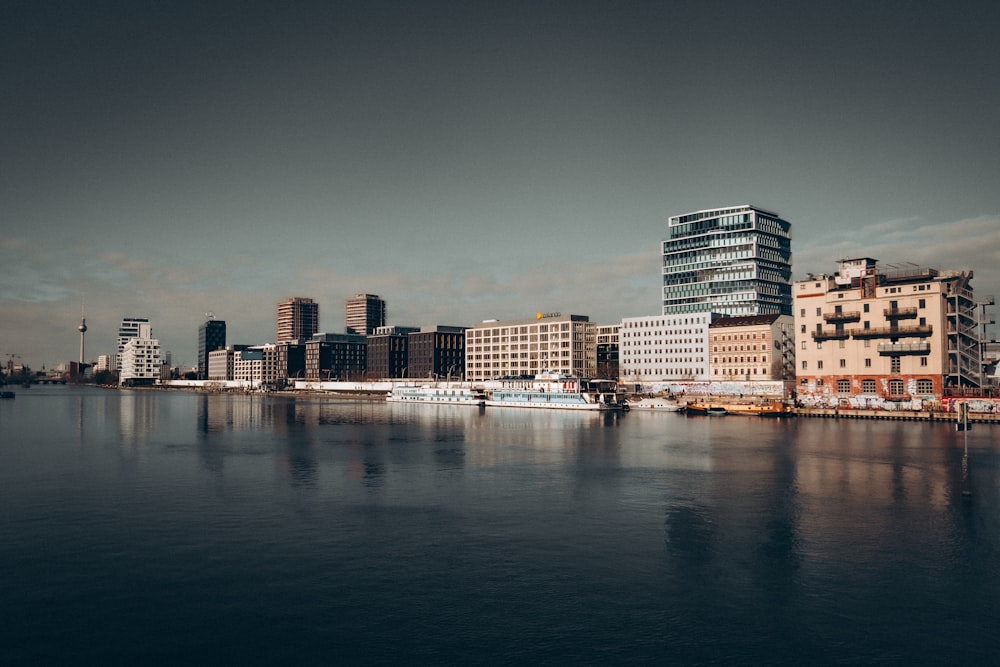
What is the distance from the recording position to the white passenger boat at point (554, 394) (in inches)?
6447

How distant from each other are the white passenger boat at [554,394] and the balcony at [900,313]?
189 feet

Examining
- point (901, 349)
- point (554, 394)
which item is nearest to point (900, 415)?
point (901, 349)

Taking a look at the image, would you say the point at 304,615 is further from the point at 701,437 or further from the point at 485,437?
the point at 701,437

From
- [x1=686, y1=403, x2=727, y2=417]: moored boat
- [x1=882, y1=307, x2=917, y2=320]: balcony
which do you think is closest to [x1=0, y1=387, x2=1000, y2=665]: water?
[x1=882, y1=307, x2=917, y2=320]: balcony

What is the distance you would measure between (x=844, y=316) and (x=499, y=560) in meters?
119

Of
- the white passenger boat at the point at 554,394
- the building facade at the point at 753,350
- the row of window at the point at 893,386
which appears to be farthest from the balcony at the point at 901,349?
the building facade at the point at 753,350

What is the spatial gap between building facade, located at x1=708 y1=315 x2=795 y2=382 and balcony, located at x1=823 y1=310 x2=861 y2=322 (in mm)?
50418

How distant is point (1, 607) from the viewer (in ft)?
94.4

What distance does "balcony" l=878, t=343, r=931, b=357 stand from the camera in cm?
12394

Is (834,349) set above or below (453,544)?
above

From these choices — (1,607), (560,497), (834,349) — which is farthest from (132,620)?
(834,349)

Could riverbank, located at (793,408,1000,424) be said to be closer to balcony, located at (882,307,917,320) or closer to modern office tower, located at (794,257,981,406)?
modern office tower, located at (794,257,981,406)

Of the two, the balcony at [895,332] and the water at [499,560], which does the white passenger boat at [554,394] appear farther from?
the water at [499,560]

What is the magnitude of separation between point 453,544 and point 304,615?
1119 cm
